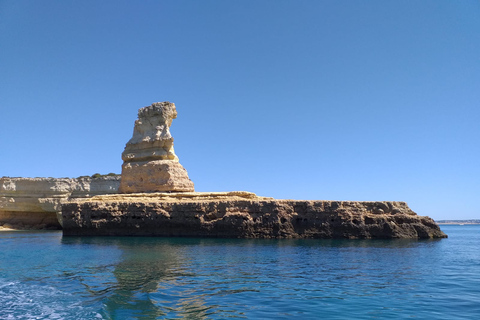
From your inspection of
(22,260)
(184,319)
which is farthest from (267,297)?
(22,260)

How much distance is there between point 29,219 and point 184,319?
4297cm

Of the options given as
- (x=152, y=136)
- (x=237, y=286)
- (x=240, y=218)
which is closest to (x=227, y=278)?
(x=237, y=286)

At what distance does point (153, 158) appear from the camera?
29.1m

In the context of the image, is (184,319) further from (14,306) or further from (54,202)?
(54,202)

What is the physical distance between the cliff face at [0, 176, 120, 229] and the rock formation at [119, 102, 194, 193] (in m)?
14.5

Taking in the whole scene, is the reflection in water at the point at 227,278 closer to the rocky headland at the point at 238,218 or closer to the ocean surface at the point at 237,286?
the ocean surface at the point at 237,286

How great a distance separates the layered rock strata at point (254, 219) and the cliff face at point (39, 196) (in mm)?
20547

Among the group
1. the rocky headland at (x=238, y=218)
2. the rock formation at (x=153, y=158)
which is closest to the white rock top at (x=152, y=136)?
the rock formation at (x=153, y=158)

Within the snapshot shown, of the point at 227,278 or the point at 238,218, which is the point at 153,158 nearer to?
the point at 238,218

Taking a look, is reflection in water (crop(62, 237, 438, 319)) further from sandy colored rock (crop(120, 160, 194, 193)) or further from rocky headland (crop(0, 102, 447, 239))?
sandy colored rock (crop(120, 160, 194, 193))

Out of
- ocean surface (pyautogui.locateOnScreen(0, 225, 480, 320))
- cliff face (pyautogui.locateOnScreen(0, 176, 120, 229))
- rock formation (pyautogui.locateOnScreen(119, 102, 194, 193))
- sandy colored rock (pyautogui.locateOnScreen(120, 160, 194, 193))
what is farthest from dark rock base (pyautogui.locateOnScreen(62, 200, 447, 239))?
cliff face (pyautogui.locateOnScreen(0, 176, 120, 229))

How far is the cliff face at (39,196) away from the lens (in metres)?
40.4

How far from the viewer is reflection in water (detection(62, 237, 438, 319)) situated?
6.89 meters

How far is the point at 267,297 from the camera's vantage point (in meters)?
7.55
